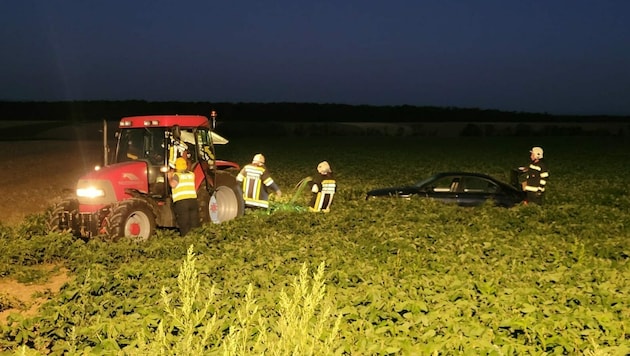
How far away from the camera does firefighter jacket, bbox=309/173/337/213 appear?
1498 centimetres

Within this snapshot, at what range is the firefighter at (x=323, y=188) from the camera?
14977 mm

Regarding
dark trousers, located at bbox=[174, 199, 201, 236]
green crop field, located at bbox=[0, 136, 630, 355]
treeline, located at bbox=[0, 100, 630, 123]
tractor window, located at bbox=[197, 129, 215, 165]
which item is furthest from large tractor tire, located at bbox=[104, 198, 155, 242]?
treeline, located at bbox=[0, 100, 630, 123]

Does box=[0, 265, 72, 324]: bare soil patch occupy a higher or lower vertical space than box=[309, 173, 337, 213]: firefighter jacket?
lower

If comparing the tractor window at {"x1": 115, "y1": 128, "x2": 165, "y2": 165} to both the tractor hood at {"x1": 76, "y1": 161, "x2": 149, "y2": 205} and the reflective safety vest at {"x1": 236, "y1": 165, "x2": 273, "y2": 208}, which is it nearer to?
the tractor hood at {"x1": 76, "y1": 161, "x2": 149, "y2": 205}

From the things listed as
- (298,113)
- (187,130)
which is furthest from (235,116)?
(187,130)

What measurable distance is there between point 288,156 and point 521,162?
13.4m

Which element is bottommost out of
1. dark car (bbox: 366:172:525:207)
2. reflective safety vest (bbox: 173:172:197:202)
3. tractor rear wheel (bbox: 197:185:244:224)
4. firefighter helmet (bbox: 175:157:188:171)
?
tractor rear wheel (bbox: 197:185:244:224)

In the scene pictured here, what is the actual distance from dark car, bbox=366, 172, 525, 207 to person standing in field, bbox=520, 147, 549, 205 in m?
0.59

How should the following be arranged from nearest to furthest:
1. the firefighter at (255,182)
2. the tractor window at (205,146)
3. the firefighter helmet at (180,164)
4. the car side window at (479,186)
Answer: the firefighter helmet at (180,164) → the tractor window at (205,146) → the firefighter at (255,182) → the car side window at (479,186)

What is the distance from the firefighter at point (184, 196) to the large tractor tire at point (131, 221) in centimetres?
50

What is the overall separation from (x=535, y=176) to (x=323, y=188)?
15.2 ft

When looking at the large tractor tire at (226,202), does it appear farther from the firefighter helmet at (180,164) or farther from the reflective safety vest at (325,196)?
the firefighter helmet at (180,164)

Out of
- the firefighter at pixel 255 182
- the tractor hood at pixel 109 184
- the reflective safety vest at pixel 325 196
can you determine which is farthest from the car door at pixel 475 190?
the tractor hood at pixel 109 184

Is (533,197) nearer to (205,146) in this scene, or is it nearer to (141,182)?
(205,146)
